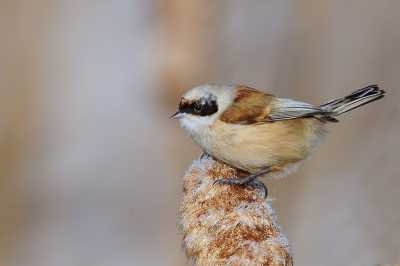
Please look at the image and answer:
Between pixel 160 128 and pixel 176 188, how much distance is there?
1.36 feet

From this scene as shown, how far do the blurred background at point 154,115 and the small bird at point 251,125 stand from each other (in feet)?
2.70

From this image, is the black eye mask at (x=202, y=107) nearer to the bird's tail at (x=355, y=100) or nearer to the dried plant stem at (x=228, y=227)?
the dried plant stem at (x=228, y=227)

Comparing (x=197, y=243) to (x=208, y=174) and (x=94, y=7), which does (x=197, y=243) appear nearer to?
(x=208, y=174)

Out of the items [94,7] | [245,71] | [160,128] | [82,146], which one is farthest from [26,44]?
[245,71]

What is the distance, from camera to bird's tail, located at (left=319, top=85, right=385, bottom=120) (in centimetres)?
198

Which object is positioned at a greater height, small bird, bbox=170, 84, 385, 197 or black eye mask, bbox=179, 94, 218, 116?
black eye mask, bbox=179, 94, 218, 116

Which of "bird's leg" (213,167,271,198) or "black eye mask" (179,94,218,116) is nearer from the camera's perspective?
"bird's leg" (213,167,271,198)

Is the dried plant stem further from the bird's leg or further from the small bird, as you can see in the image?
the small bird

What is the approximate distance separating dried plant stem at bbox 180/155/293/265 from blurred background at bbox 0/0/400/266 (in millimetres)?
1340

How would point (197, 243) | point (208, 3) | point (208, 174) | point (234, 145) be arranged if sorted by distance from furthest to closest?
point (208, 3), point (234, 145), point (208, 174), point (197, 243)

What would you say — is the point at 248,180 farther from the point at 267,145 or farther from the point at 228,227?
the point at 228,227

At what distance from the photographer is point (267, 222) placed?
1297 mm

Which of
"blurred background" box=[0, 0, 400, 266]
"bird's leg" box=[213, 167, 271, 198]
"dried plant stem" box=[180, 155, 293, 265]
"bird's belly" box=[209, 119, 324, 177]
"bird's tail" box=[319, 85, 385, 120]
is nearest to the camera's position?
"dried plant stem" box=[180, 155, 293, 265]

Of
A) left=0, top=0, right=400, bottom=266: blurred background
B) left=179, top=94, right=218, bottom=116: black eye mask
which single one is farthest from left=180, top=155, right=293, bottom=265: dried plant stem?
left=0, top=0, right=400, bottom=266: blurred background
